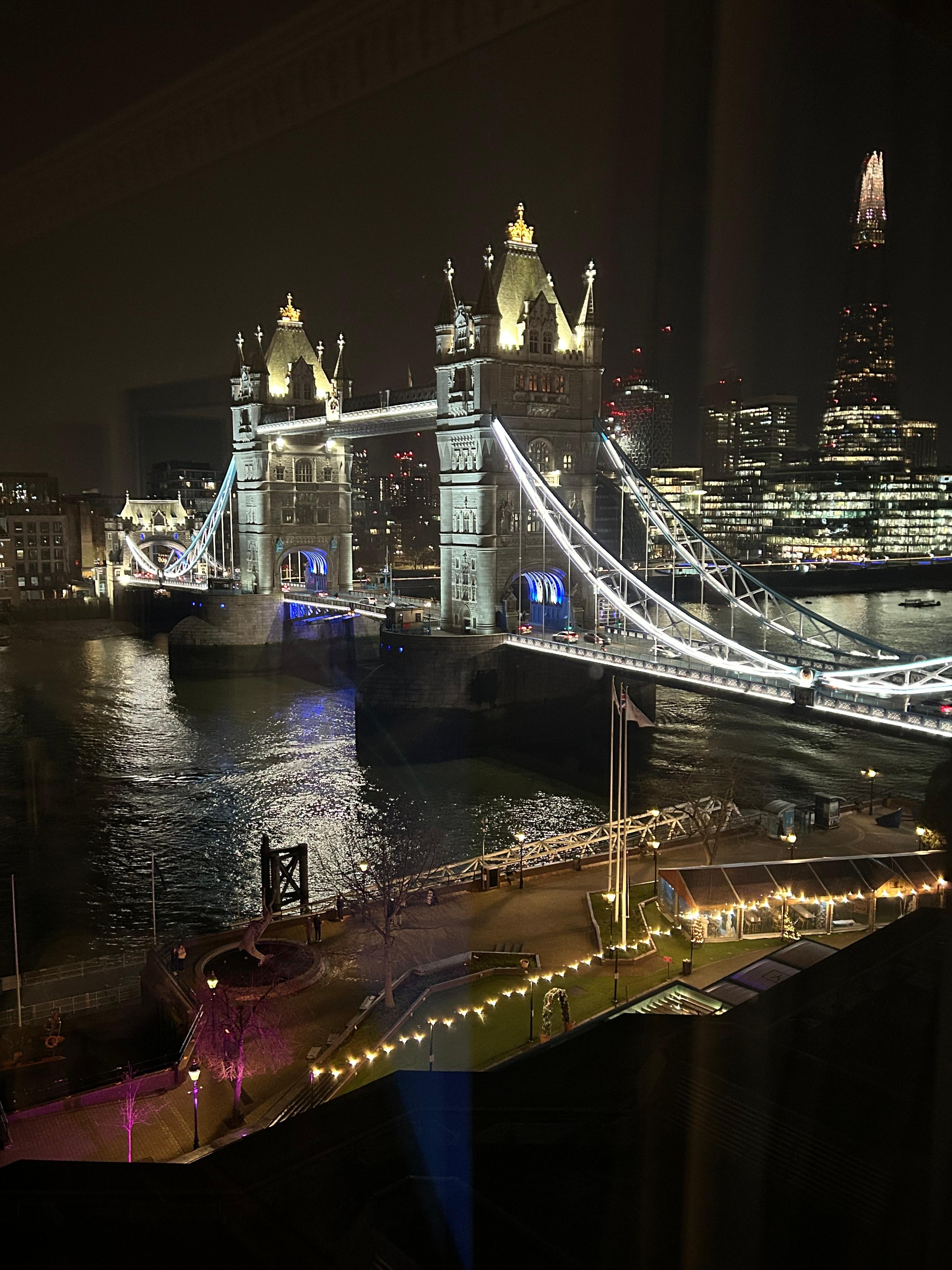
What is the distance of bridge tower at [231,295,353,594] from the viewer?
65250 mm

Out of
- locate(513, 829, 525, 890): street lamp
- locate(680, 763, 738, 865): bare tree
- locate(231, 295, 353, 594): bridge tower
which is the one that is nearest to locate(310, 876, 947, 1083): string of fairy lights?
locate(513, 829, 525, 890): street lamp

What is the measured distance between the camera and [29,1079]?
51.4 feet

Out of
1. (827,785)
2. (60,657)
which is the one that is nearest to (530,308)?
(827,785)

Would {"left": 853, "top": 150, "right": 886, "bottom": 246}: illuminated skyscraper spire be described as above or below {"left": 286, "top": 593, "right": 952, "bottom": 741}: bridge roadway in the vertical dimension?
above

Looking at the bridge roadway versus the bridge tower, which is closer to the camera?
the bridge roadway

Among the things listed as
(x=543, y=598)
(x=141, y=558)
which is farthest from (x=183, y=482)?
(x=543, y=598)

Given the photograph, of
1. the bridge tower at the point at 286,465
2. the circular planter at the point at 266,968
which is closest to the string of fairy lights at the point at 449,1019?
the circular planter at the point at 266,968

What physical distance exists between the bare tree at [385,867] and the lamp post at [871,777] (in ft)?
38.6

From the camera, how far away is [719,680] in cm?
3272

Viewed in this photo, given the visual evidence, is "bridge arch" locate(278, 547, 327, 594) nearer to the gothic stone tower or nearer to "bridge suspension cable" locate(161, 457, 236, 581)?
"bridge suspension cable" locate(161, 457, 236, 581)

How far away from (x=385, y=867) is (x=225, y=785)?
17.0 metres

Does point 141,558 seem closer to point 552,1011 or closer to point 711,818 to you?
point 711,818

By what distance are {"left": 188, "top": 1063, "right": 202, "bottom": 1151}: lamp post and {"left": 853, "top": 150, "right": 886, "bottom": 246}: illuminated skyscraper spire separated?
189 m

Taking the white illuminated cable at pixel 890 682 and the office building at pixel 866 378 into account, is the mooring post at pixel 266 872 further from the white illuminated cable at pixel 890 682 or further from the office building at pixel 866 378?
the office building at pixel 866 378
